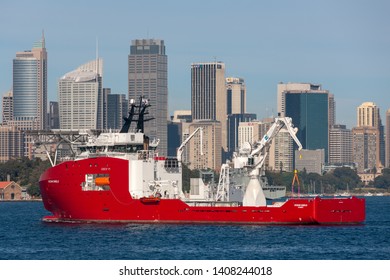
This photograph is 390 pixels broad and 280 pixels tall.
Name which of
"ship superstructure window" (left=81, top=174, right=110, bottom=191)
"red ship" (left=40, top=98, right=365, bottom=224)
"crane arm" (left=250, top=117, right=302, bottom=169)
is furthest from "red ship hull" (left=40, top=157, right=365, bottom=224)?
"crane arm" (left=250, top=117, right=302, bottom=169)

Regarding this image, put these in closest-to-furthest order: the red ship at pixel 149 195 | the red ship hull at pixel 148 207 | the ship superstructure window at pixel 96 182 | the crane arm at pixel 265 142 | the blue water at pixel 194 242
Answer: the blue water at pixel 194 242 → the red ship hull at pixel 148 207 → the red ship at pixel 149 195 → the ship superstructure window at pixel 96 182 → the crane arm at pixel 265 142

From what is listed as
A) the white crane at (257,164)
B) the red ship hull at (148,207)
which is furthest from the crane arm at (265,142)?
the red ship hull at (148,207)

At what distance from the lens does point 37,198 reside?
185500 millimetres

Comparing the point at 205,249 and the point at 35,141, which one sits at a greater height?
the point at 35,141

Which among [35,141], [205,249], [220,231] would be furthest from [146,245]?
[35,141]

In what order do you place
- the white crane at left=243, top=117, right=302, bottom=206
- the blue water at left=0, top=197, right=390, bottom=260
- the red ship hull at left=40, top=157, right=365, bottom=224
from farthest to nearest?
the white crane at left=243, top=117, right=302, bottom=206 < the red ship hull at left=40, top=157, right=365, bottom=224 < the blue water at left=0, top=197, right=390, bottom=260

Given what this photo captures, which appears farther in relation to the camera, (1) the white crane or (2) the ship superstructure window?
(2) the ship superstructure window

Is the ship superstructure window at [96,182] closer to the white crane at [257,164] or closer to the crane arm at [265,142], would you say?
the white crane at [257,164]

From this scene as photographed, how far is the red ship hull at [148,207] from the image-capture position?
76875 mm

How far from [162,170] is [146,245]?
1668cm

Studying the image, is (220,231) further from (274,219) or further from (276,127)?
(276,127)

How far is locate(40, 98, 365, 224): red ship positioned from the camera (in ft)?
253

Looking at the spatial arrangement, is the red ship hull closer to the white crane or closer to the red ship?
the red ship

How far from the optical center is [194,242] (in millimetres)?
66562
